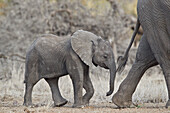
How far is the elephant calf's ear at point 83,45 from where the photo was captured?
18.9 feet

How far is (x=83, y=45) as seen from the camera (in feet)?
19.4

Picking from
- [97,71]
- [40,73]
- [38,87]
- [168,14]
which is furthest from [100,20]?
[168,14]

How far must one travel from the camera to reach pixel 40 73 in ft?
20.2

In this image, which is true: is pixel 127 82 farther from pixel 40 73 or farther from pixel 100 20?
pixel 100 20

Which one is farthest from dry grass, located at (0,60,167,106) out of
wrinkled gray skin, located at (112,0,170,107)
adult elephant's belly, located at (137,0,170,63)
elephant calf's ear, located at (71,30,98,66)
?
adult elephant's belly, located at (137,0,170,63)

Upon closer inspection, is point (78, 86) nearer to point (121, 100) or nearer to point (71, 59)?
point (71, 59)

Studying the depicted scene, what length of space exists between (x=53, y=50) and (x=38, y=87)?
12.6 feet

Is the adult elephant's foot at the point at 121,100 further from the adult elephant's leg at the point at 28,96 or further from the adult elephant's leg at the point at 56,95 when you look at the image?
the adult elephant's leg at the point at 28,96

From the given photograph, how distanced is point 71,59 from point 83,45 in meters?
0.34

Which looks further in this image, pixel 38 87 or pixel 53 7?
pixel 53 7

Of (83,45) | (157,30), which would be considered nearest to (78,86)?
(83,45)

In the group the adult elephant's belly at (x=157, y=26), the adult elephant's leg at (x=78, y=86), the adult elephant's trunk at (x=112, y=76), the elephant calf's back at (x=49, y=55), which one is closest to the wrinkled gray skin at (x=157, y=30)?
the adult elephant's belly at (x=157, y=26)

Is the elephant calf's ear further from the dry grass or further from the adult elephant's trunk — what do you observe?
the dry grass

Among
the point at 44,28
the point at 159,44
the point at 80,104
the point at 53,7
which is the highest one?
the point at 53,7
